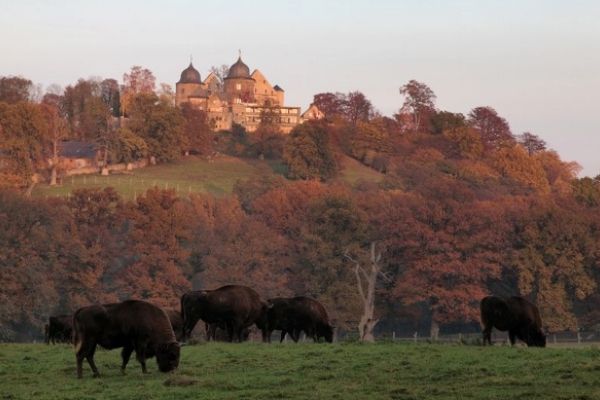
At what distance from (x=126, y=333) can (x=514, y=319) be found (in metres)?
11.9

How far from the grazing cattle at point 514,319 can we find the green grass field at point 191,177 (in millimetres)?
104107

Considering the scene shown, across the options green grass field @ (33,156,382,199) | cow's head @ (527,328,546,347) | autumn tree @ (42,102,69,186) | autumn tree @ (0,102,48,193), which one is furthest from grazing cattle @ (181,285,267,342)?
autumn tree @ (42,102,69,186)

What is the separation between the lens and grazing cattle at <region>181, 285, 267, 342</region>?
3681cm

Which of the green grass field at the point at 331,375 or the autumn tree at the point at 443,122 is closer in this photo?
the green grass field at the point at 331,375

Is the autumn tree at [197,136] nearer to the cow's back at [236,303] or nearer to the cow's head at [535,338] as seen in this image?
the cow's back at [236,303]

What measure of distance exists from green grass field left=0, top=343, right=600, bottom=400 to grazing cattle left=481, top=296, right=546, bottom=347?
92.9 inches

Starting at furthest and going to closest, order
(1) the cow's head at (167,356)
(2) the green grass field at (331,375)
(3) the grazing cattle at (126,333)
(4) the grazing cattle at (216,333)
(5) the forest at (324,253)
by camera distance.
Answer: (5) the forest at (324,253) < (4) the grazing cattle at (216,333) < (1) the cow's head at (167,356) < (3) the grazing cattle at (126,333) < (2) the green grass field at (331,375)

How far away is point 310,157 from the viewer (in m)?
161

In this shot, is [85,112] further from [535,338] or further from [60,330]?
[535,338]

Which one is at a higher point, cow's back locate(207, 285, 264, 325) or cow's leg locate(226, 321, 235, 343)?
cow's back locate(207, 285, 264, 325)

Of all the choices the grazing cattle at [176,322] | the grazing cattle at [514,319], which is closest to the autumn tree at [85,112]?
the grazing cattle at [176,322]

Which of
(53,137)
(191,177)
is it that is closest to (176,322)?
(53,137)

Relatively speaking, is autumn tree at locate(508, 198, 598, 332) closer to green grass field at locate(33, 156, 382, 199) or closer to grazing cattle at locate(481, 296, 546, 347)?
green grass field at locate(33, 156, 382, 199)

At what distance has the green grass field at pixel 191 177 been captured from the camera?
14575 cm
